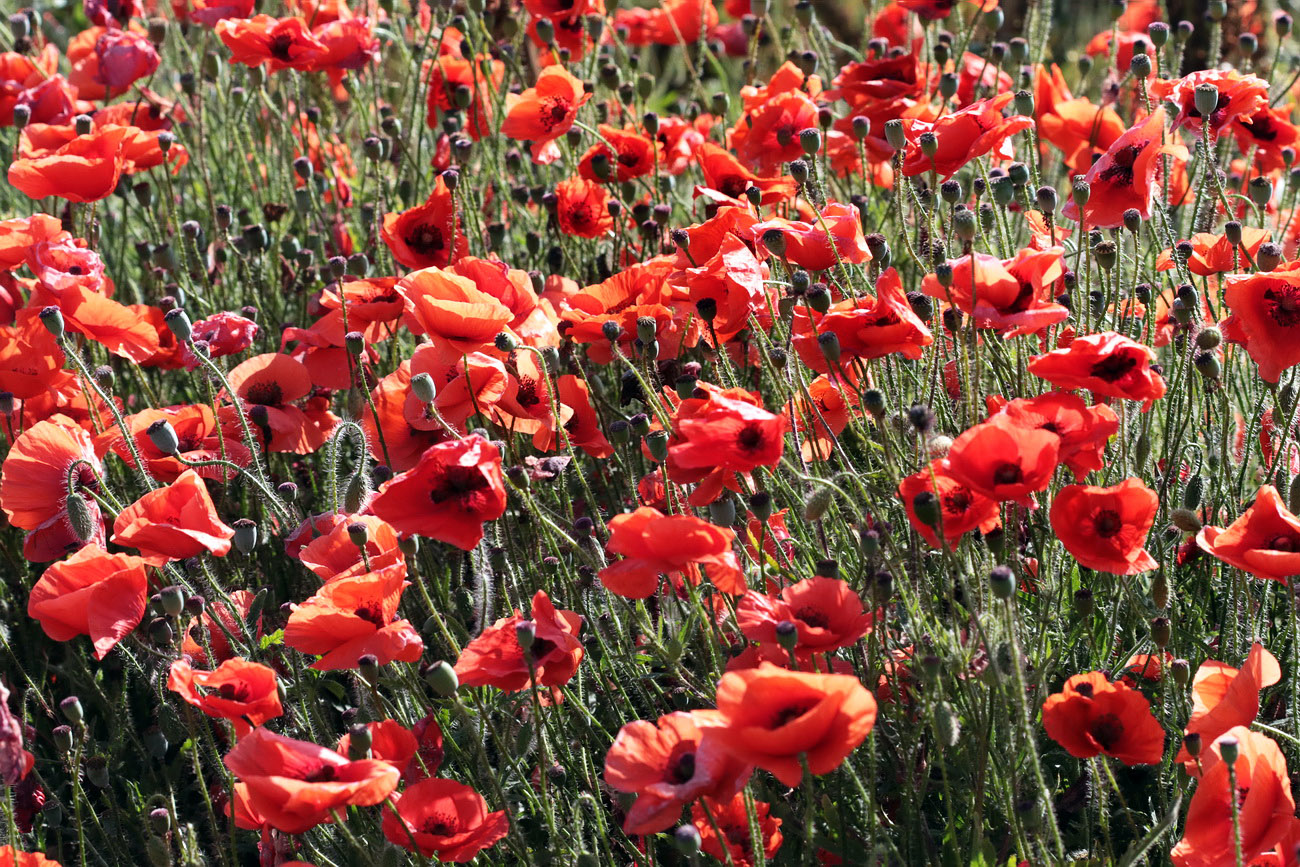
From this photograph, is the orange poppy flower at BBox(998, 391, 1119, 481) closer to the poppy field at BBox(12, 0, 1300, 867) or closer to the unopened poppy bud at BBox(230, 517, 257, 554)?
the poppy field at BBox(12, 0, 1300, 867)

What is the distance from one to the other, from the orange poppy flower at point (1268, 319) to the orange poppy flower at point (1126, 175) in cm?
24

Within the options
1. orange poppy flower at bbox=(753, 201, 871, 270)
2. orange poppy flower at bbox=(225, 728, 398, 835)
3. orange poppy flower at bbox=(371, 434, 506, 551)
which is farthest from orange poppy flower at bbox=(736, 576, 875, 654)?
orange poppy flower at bbox=(753, 201, 871, 270)

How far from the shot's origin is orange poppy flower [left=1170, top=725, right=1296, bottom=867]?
1.61m

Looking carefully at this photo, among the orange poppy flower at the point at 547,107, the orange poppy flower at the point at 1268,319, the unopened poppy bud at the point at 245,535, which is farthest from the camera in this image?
the orange poppy flower at the point at 547,107

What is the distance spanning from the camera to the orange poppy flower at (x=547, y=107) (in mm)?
2996

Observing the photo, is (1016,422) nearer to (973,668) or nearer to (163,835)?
(973,668)

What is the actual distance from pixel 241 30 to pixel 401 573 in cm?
185

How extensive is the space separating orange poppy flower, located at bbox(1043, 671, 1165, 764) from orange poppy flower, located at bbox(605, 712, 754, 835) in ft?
1.58

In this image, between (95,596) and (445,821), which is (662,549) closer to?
(445,821)

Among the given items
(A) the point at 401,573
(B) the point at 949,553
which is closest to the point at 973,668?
(B) the point at 949,553

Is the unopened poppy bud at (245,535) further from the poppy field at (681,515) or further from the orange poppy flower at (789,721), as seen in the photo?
the orange poppy flower at (789,721)

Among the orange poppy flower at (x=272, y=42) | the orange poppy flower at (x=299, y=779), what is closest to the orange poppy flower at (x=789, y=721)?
the orange poppy flower at (x=299, y=779)

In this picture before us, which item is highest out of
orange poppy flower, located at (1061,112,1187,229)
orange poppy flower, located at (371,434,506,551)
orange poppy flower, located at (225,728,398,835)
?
orange poppy flower, located at (1061,112,1187,229)

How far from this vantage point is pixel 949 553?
66.5 inches
